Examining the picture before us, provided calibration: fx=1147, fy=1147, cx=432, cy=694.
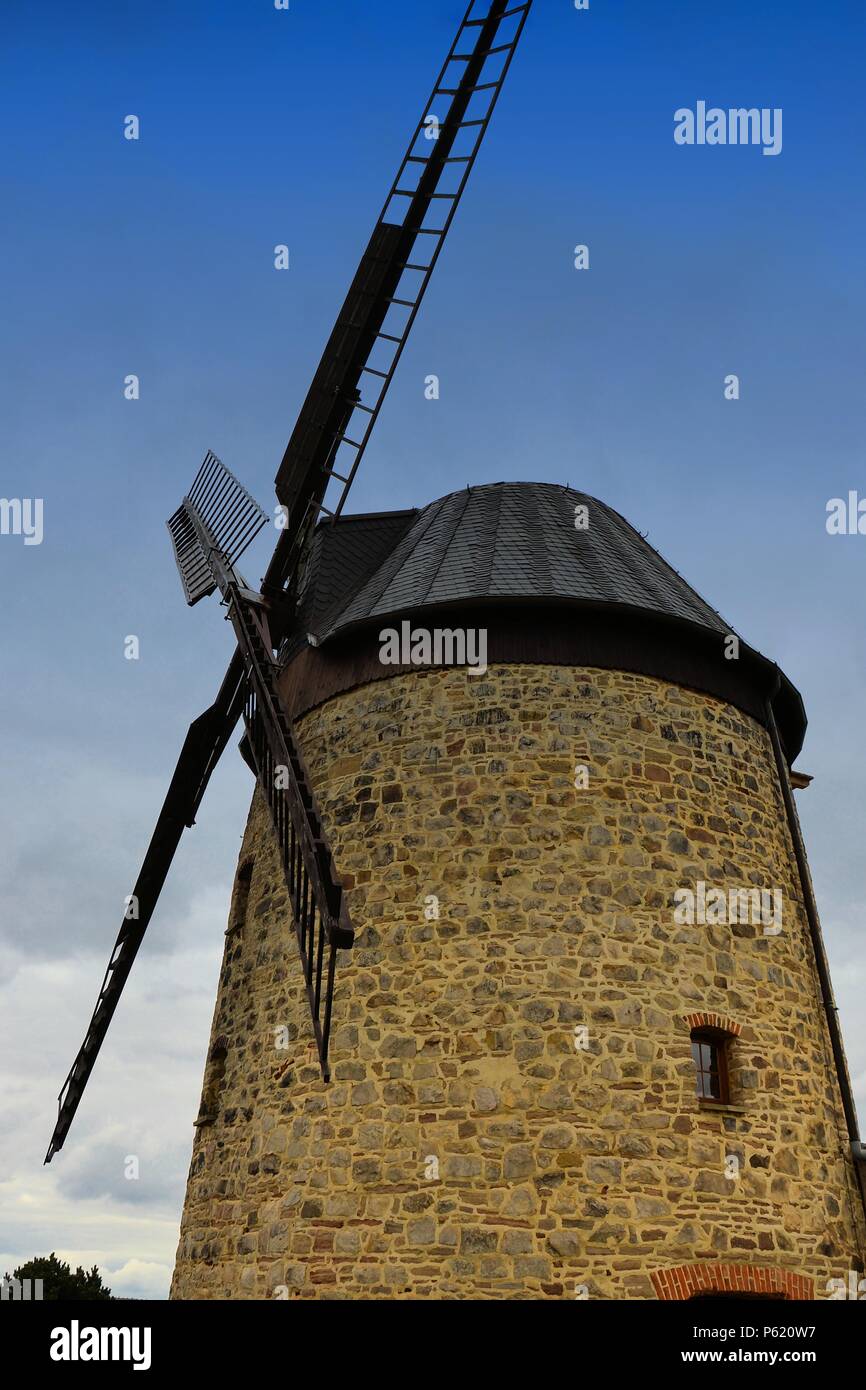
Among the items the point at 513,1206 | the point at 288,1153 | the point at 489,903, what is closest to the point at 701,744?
the point at 489,903

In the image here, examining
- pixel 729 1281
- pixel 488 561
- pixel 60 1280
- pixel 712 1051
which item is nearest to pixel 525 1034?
pixel 712 1051

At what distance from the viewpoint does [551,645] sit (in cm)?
1081

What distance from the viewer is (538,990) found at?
9.21 metres

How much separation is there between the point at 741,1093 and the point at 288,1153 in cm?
375

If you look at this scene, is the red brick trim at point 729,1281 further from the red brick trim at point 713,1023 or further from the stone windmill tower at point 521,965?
the red brick trim at point 713,1023

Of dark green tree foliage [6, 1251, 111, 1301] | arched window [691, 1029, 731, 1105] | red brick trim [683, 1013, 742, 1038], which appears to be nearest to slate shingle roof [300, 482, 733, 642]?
red brick trim [683, 1013, 742, 1038]

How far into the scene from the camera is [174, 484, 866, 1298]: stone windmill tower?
28.4ft

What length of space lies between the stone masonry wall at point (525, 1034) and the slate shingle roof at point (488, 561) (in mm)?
877

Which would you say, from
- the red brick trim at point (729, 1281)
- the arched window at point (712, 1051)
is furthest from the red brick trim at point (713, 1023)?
the red brick trim at point (729, 1281)

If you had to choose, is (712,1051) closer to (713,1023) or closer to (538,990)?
(713,1023)

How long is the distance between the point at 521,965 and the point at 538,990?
24cm

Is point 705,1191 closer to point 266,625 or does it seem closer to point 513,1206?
point 513,1206

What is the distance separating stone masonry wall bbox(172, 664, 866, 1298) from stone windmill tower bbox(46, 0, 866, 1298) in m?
0.02

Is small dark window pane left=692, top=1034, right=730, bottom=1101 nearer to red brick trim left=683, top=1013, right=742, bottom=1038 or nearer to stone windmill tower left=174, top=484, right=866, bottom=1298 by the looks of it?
stone windmill tower left=174, top=484, right=866, bottom=1298
